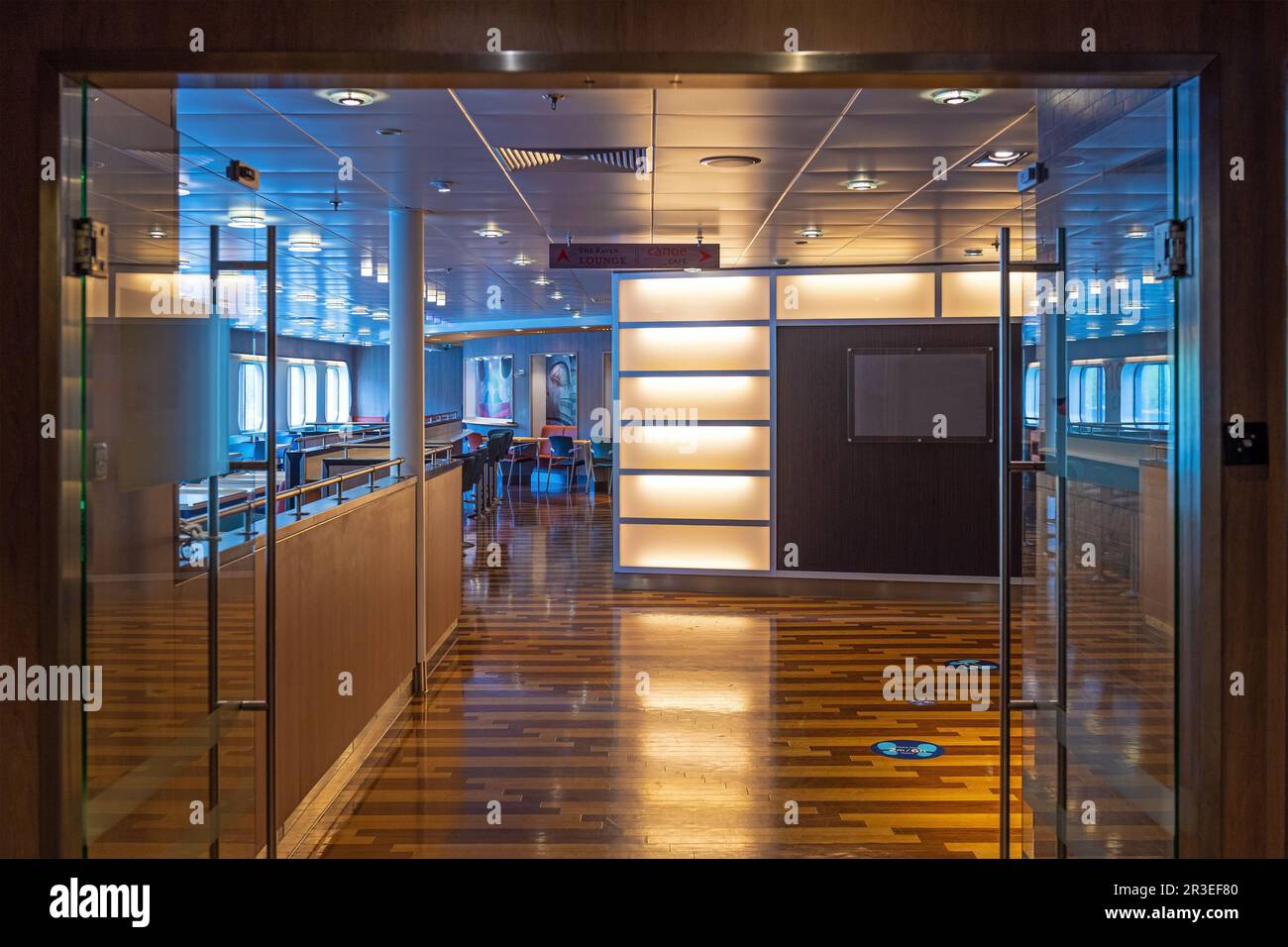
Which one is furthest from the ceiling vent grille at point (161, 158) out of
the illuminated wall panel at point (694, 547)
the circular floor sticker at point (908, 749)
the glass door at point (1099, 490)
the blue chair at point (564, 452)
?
the blue chair at point (564, 452)

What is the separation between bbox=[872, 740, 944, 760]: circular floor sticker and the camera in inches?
188

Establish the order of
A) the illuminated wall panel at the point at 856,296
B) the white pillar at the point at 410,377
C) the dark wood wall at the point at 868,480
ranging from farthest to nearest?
the illuminated wall panel at the point at 856,296 < the dark wood wall at the point at 868,480 < the white pillar at the point at 410,377

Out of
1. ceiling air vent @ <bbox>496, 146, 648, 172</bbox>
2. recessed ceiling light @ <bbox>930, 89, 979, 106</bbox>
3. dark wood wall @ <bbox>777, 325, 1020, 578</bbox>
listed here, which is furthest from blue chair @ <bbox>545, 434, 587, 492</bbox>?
recessed ceiling light @ <bbox>930, 89, 979, 106</bbox>

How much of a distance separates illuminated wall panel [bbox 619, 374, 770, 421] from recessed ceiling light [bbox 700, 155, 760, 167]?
347 centimetres

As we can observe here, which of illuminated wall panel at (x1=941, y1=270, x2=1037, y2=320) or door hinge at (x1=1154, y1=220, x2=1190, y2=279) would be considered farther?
illuminated wall panel at (x1=941, y1=270, x2=1037, y2=320)

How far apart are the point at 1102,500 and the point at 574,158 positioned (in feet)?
11.7

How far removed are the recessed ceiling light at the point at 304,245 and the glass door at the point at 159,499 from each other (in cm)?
585

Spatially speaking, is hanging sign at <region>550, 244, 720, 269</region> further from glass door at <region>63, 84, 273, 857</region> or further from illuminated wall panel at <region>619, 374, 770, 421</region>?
glass door at <region>63, 84, 273, 857</region>

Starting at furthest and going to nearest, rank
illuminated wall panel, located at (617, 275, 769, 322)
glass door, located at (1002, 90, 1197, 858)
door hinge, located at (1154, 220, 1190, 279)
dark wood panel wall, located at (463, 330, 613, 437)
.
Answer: dark wood panel wall, located at (463, 330, 613, 437)
illuminated wall panel, located at (617, 275, 769, 322)
glass door, located at (1002, 90, 1197, 858)
door hinge, located at (1154, 220, 1190, 279)

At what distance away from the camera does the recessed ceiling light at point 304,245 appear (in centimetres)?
872

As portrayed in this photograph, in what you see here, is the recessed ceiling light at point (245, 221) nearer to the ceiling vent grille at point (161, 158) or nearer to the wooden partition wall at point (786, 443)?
the ceiling vent grille at point (161, 158)

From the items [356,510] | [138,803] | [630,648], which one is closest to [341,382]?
[630,648]

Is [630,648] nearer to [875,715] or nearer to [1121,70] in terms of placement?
[875,715]

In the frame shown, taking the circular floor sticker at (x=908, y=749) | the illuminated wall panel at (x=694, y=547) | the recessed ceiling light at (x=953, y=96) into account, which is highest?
the recessed ceiling light at (x=953, y=96)
